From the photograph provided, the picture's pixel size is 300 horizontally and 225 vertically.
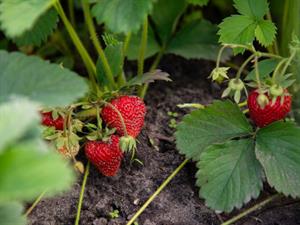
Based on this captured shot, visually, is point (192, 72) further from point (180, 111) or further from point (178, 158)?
point (178, 158)

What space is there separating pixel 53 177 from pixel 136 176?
26.8 inches

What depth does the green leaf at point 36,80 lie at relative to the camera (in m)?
1.03

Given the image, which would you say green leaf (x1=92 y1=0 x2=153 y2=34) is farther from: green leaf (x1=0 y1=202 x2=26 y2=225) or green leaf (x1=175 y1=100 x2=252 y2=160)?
green leaf (x1=0 y1=202 x2=26 y2=225)

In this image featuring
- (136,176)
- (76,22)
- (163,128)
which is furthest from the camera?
(76,22)

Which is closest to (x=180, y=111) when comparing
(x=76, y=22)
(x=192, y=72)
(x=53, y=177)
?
(x=192, y=72)

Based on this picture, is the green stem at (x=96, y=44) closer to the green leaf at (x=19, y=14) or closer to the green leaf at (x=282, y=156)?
the green leaf at (x=19, y=14)

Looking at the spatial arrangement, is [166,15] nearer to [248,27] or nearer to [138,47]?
[138,47]

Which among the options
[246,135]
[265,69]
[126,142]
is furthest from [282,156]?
[126,142]

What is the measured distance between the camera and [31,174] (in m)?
0.70

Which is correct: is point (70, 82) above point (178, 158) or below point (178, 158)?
above

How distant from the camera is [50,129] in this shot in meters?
1.27

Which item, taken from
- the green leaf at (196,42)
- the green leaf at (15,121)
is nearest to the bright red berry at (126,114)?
the green leaf at (196,42)

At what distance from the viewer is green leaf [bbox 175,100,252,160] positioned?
1.31m

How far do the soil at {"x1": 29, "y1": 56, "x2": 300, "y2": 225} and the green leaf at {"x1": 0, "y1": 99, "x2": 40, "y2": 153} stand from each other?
0.55 metres
